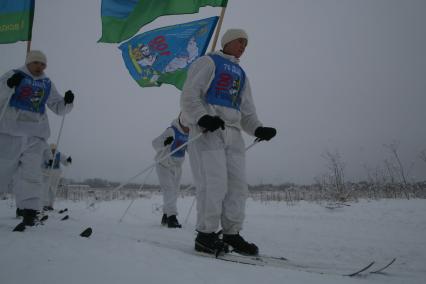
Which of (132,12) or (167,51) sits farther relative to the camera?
(167,51)

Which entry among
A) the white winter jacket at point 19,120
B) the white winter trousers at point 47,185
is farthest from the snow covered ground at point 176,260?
the white winter trousers at point 47,185

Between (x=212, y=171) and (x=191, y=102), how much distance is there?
73 centimetres

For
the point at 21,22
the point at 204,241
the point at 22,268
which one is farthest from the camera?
the point at 21,22

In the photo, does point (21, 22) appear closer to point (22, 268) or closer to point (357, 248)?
point (22, 268)

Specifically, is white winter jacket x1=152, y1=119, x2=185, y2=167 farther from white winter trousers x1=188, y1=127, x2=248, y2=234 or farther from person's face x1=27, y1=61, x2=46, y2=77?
white winter trousers x1=188, y1=127, x2=248, y2=234

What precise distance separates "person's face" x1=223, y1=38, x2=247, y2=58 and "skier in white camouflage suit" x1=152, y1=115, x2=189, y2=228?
2.74 metres

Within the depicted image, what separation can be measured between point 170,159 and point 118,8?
3270 millimetres

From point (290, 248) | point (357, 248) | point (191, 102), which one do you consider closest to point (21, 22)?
point (191, 102)

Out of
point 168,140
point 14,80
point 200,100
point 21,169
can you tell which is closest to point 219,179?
point 200,100

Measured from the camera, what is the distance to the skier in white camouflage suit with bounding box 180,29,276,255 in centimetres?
282

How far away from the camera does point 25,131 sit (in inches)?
152

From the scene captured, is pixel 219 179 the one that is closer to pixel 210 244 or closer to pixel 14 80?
pixel 210 244

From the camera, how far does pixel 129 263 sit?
69.6 inches

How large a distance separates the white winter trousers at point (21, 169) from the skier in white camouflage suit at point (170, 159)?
2.42 m
